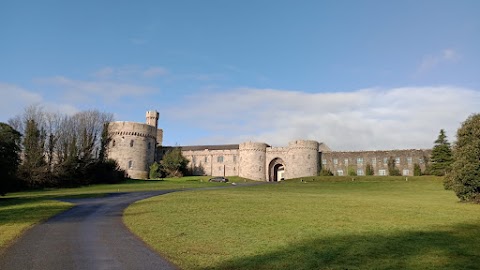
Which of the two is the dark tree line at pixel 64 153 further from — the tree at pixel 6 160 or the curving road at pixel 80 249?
the curving road at pixel 80 249

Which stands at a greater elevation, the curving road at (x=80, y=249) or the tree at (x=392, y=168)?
the tree at (x=392, y=168)

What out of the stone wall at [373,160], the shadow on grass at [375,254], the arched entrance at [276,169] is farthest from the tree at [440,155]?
the shadow on grass at [375,254]

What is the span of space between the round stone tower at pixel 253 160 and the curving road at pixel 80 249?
254 feet

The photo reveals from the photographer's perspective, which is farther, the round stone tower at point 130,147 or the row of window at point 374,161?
the row of window at point 374,161

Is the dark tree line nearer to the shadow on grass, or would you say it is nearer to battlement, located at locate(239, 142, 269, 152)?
battlement, located at locate(239, 142, 269, 152)

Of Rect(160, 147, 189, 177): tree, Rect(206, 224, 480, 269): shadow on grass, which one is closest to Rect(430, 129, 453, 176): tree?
Rect(160, 147, 189, 177): tree

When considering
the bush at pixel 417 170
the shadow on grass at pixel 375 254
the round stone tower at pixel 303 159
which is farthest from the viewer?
the round stone tower at pixel 303 159

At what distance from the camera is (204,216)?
20500 mm

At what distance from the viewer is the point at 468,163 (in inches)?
1180

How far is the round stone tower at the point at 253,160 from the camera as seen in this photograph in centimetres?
9606

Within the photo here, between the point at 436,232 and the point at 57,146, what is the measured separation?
67.5 m

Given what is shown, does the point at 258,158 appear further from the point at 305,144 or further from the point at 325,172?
the point at 325,172

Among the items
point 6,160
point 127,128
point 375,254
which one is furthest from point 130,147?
point 375,254

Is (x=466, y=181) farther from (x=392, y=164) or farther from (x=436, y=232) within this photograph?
(x=392, y=164)
